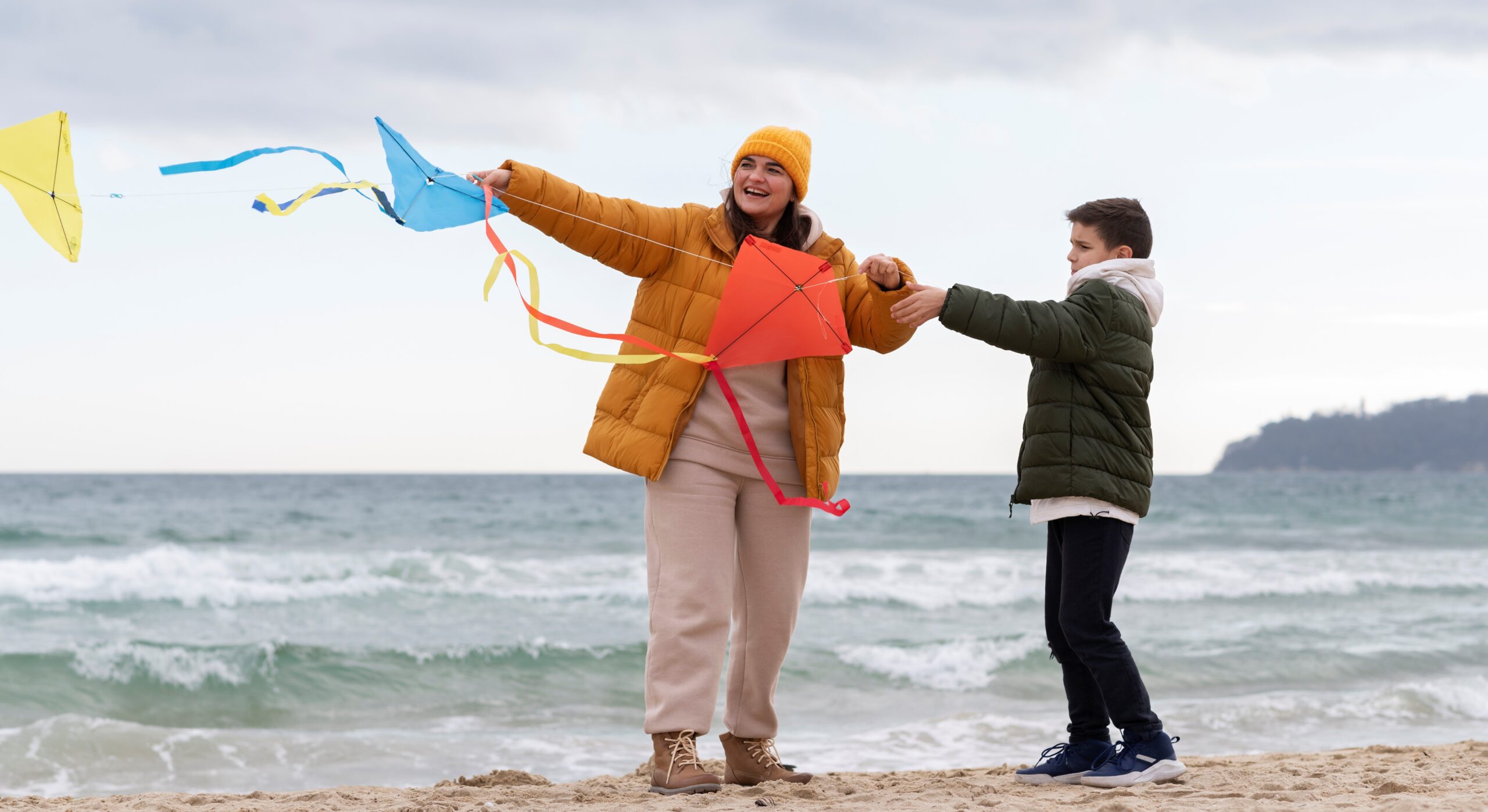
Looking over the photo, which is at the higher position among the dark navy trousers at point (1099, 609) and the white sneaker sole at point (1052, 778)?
the dark navy trousers at point (1099, 609)

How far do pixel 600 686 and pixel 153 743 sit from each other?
2.49 metres

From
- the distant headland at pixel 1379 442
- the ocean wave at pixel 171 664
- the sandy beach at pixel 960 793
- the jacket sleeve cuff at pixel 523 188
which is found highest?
the distant headland at pixel 1379 442

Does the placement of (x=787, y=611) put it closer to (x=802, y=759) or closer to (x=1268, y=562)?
(x=802, y=759)

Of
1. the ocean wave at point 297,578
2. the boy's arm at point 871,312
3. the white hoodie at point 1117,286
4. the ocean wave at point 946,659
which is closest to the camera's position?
the white hoodie at point 1117,286

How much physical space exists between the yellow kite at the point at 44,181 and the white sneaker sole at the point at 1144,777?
2.91 meters

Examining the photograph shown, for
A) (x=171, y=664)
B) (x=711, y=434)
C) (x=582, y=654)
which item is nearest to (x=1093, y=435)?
(x=711, y=434)

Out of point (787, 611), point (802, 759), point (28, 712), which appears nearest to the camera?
point (787, 611)

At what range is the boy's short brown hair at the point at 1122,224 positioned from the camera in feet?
10.0

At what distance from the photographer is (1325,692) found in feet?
21.6

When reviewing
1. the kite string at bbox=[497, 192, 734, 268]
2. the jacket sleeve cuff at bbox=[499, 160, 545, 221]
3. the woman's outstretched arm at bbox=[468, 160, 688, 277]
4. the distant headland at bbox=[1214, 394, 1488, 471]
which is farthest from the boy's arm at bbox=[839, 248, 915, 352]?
the distant headland at bbox=[1214, 394, 1488, 471]

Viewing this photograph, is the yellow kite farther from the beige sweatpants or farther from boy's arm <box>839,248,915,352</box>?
boy's arm <box>839,248,915,352</box>

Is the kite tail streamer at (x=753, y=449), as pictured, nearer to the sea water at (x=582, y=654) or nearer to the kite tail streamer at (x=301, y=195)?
the sea water at (x=582, y=654)

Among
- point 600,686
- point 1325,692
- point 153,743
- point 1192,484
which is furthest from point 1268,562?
point 1192,484

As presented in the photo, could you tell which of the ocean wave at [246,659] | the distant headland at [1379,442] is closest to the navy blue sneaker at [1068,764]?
the ocean wave at [246,659]
